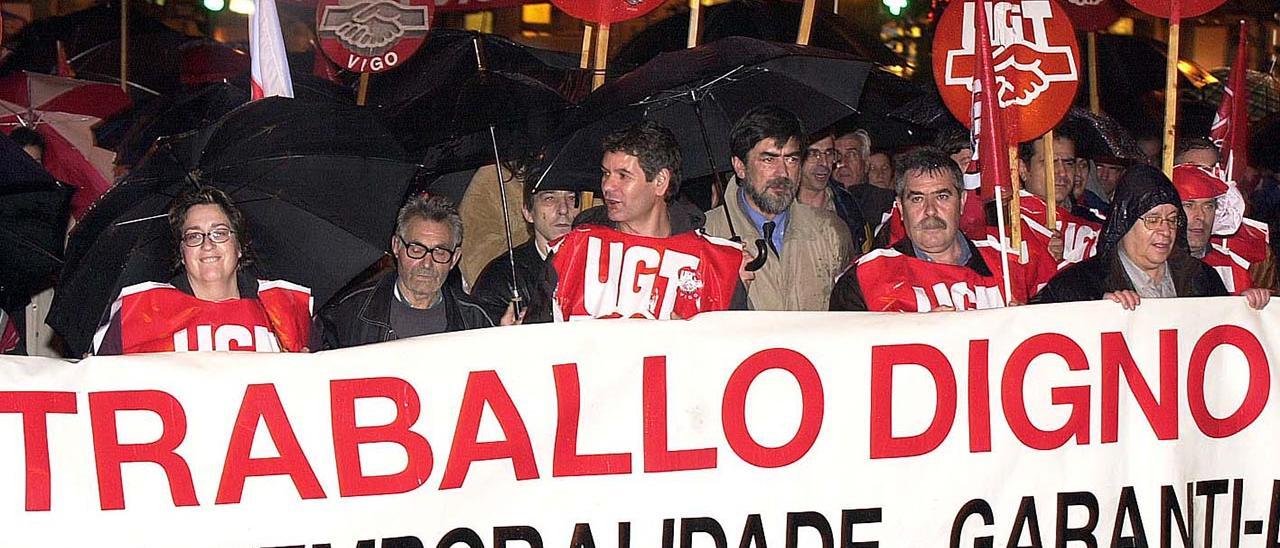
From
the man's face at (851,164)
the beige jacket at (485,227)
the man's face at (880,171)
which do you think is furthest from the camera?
the man's face at (880,171)

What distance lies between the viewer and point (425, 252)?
4.71 metres

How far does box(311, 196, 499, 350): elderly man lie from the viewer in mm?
4715

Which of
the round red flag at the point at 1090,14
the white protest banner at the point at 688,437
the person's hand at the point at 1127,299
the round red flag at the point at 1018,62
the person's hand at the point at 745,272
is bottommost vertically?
the white protest banner at the point at 688,437

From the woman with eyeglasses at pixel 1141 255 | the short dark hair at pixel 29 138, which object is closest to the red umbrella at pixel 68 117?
the short dark hair at pixel 29 138

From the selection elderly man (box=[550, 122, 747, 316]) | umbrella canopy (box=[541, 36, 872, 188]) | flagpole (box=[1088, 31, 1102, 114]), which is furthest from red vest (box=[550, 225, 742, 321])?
flagpole (box=[1088, 31, 1102, 114])

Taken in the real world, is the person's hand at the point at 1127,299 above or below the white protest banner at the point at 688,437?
above

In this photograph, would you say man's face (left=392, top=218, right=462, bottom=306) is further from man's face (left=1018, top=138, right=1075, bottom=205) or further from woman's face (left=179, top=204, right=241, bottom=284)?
man's face (left=1018, top=138, right=1075, bottom=205)

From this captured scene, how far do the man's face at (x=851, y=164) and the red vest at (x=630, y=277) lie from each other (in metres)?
2.88

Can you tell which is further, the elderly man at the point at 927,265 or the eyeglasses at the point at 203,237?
the elderly man at the point at 927,265

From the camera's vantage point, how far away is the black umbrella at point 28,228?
179 inches

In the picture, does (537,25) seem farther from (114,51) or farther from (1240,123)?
(1240,123)

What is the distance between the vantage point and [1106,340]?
3.89 meters

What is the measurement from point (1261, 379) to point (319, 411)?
2310mm

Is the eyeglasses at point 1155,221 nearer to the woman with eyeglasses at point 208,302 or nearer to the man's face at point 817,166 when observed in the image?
the man's face at point 817,166
